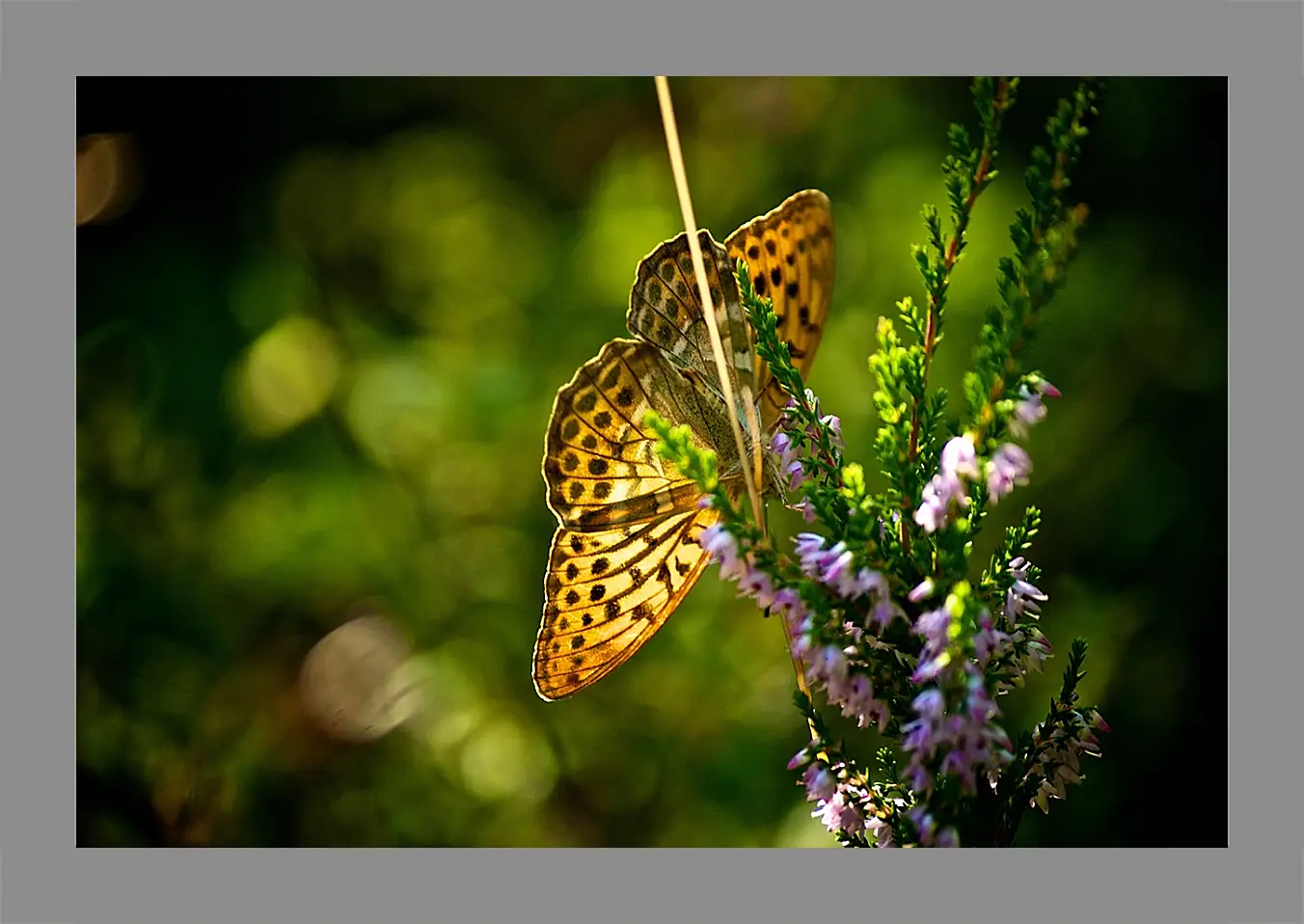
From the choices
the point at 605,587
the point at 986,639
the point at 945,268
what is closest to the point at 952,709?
the point at 986,639

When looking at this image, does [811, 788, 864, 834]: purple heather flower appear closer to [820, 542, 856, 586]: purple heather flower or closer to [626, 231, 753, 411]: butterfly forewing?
[820, 542, 856, 586]: purple heather flower

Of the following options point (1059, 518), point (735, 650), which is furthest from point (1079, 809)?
point (735, 650)

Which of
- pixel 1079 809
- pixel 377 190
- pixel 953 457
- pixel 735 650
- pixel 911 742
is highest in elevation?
pixel 377 190

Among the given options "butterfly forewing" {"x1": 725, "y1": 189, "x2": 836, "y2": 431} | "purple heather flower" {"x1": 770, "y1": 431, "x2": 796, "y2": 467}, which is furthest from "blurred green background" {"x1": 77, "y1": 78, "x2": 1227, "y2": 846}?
"purple heather flower" {"x1": 770, "y1": 431, "x2": 796, "y2": 467}

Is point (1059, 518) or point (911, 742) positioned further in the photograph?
point (1059, 518)

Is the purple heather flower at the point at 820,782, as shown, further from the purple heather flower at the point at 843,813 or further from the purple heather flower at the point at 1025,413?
the purple heather flower at the point at 1025,413

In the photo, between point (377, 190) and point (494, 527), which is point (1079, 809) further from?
point (377, 190)
